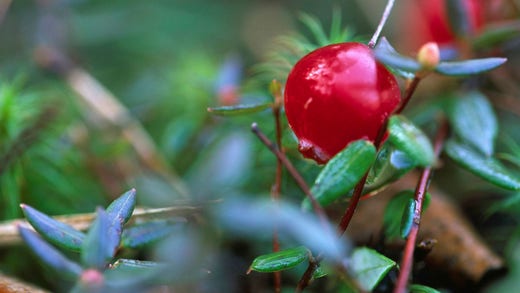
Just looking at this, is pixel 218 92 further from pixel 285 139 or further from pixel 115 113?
pixel 285 139

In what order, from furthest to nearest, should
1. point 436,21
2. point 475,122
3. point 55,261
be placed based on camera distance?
point 436,21 < point 475,122 < point 55,261

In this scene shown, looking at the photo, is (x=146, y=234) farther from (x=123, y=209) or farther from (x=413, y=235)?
(x=413, y=235)

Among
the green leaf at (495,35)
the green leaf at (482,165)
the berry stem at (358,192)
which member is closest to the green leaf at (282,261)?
the berry stem at (358,192)

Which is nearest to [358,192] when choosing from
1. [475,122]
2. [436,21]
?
[475,122]

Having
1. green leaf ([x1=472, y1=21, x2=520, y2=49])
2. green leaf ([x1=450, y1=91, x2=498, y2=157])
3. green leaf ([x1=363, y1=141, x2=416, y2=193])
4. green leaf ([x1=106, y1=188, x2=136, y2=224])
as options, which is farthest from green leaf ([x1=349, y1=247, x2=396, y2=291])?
green leaf ([x1=472, y1=21, x2=520, y2=49])

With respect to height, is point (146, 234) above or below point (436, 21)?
below

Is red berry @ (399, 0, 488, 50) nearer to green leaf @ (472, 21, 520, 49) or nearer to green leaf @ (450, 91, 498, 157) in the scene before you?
green leaf @ (472, 21, 520, 49)

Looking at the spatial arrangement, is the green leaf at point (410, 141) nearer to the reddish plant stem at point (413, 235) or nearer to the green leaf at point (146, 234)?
the reddish plant stem at point (413, 235)

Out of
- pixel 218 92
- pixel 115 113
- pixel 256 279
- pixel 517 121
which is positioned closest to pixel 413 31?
pixel 517 121
